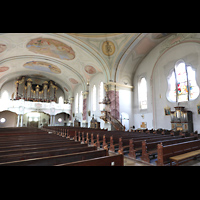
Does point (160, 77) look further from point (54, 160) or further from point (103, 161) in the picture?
point (54, 160)

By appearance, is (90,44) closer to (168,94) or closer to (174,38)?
(174,38)

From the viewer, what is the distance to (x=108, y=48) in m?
15.2

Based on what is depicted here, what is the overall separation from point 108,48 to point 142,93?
6.15 metres

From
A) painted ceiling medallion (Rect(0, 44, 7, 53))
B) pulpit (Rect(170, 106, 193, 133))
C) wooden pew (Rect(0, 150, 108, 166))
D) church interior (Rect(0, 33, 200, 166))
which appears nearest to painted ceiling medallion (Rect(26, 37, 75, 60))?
church interior (Rect(0, 33, 200, 166))

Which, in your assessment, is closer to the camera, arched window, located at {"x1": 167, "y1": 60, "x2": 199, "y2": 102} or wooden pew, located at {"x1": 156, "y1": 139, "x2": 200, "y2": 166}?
wooden pew, located at {"x1": 156, "y1": 139, "x2": 200, "y2": 166}

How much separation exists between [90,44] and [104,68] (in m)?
3.00

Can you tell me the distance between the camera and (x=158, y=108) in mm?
13320

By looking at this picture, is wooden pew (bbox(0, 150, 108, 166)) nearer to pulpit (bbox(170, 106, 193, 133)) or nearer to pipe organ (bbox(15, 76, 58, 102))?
pulpit (bbox(170, 106, 193, 133))

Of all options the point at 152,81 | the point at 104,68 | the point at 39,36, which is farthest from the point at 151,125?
the point at 39,36

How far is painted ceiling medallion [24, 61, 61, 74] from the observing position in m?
20.8

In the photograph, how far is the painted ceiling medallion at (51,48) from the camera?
1524 cm

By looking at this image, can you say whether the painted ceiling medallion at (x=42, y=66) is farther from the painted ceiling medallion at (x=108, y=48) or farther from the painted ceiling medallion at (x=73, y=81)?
the painted ceiling medallion at (x=108, y=48)

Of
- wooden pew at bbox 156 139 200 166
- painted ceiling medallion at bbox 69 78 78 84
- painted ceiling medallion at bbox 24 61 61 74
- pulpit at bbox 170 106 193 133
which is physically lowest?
wooden pew at bbox 156 139 200 166

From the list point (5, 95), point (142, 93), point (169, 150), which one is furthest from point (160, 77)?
point (5, 95)
